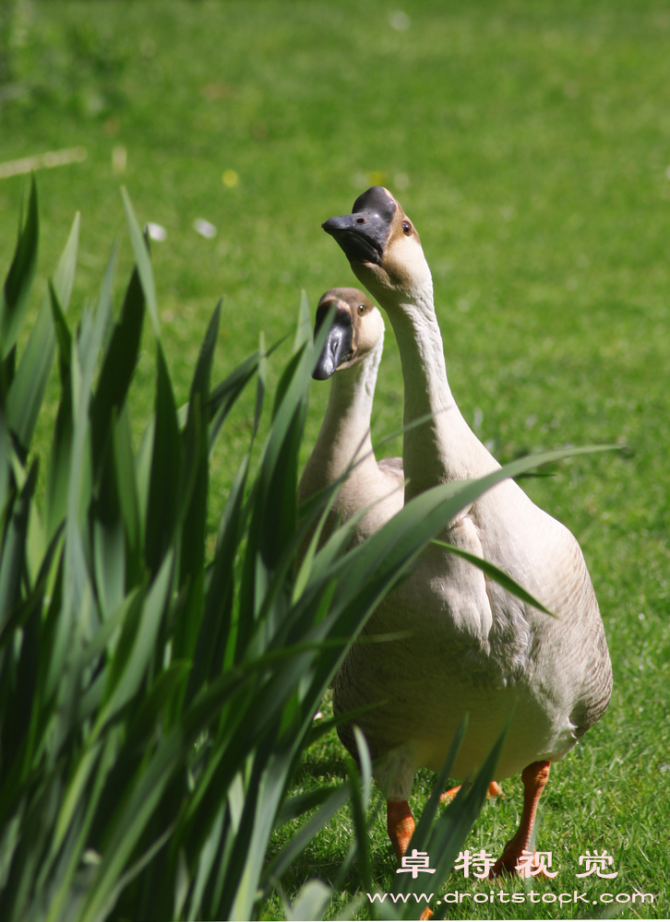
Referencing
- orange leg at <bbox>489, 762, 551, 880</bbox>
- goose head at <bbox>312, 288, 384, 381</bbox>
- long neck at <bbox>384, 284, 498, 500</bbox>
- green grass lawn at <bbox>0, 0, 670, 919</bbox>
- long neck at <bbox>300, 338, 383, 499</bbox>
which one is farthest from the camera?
green grass lawn at <bbox>0, 0, 670, 919</bbox>

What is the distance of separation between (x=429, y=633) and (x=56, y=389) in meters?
3.47

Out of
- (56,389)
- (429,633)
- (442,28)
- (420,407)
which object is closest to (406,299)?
(420,407)

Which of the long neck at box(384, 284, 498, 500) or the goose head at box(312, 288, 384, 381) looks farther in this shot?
the goose head at box(312, 288, 384, 381)

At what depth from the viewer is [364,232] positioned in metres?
2.04

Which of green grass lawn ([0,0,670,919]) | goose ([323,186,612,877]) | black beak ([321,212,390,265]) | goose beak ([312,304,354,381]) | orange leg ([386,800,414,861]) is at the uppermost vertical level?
green grass lawn ([0,0,670,919])

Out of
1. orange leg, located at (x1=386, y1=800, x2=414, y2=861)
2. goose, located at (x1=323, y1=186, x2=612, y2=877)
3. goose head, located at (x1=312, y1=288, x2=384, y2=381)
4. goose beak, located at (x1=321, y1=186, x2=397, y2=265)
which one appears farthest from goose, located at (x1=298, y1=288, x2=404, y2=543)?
orange leg, located at (x1=386, y1=800, x2=414, y2=861)

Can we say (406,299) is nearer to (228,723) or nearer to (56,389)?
(228,723)

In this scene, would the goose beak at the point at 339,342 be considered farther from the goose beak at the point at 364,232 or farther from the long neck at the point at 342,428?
the goose beak at the point at 364,232

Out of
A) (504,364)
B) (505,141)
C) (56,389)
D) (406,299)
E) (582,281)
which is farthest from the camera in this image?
(505,141)

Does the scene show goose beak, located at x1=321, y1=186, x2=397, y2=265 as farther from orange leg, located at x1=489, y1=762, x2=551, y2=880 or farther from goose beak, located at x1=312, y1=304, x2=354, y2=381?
orange leg, located at x1=489, y1=762, x2=551, y2=880

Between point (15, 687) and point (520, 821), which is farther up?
point (15, 687)

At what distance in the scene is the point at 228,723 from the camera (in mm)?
1432

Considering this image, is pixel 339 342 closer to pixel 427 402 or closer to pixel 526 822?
pixel 427 402

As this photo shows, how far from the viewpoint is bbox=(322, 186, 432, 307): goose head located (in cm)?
204
